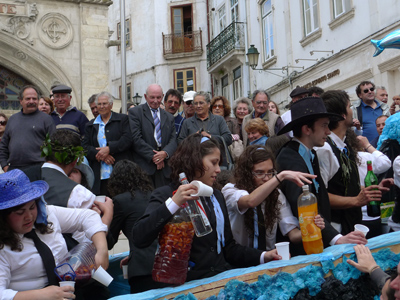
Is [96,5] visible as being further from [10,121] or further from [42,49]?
[10,121]

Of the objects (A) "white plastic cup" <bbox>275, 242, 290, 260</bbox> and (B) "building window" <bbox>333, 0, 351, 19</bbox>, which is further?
(B) "building window" <bbox>333, 0, 351, 19</bbox>

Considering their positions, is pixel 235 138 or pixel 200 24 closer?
pixel 235 138

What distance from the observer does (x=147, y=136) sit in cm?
780

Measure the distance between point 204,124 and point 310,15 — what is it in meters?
11.8

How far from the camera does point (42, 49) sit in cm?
1636

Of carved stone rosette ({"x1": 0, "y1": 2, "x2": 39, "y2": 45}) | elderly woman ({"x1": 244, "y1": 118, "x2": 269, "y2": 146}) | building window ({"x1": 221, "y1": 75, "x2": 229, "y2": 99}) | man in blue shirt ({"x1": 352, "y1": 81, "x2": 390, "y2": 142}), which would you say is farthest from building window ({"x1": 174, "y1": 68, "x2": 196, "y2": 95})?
elderly woman ({"x1": 244, "y1": 118, "x2": 269, "y2": 146})

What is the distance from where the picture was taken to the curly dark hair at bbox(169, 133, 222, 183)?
12.4 feet

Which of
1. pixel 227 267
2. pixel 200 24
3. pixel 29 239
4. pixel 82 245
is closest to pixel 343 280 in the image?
pixel 227 267

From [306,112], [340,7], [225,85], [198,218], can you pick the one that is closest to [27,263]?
[198,218]

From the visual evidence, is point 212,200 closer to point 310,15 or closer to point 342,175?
point 342,175

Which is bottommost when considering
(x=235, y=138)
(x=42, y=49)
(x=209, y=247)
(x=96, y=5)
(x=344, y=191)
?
(x=209, y=247)

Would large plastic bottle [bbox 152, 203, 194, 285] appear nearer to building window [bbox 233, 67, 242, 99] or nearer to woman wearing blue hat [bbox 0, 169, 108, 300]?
woman wearing blue hat [bbox 0, 169, 108, 300]

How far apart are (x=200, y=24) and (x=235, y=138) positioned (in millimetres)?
23595

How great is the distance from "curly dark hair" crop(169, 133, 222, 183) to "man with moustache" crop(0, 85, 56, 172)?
398cm
